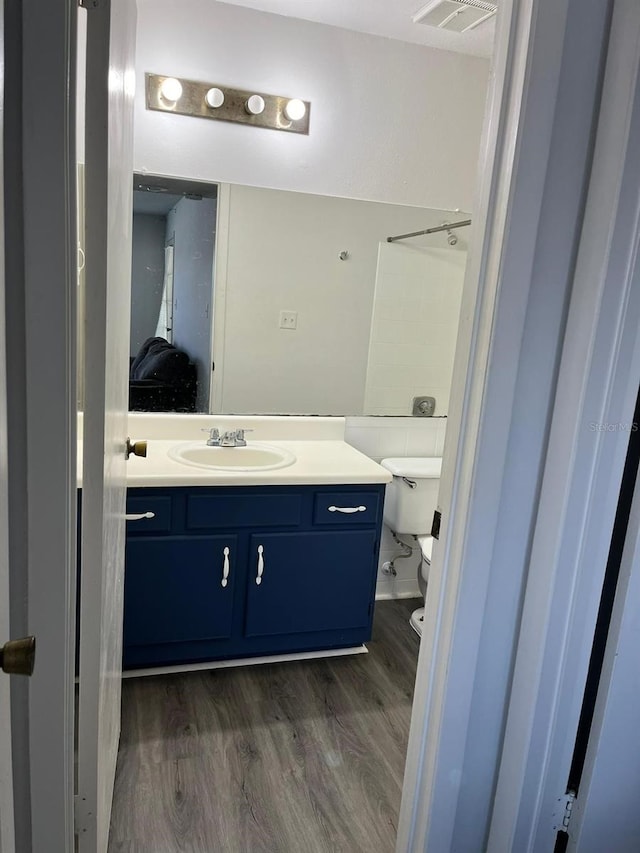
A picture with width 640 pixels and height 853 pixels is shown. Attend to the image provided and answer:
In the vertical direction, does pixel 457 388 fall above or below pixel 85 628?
above

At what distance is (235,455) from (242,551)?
0.44m

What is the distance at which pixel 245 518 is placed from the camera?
220 centimetres

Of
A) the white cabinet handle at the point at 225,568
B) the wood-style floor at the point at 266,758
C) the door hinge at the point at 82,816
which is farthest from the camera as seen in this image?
the white cabinet handle at the point at 225,568

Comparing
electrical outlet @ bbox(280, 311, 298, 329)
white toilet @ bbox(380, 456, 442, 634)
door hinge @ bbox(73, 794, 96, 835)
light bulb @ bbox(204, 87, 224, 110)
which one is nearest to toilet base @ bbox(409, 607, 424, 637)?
white toilet @ bbox(380, 456, 442, 634)

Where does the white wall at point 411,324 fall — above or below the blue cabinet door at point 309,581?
above

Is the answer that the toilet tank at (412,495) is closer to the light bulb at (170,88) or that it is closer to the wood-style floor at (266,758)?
the wood-style floor at (266,758)

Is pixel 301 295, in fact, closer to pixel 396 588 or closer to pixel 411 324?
pixel 411 324

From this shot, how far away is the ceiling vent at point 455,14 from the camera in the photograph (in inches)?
83.4

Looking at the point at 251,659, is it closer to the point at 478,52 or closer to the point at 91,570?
the point at 91,570

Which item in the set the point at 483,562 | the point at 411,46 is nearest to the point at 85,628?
the point at 483,562

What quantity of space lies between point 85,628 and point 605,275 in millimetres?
1216

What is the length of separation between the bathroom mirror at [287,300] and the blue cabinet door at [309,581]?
63 centimetres

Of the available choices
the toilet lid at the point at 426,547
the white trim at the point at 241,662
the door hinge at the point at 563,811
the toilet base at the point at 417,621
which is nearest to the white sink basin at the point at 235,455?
the toilet lid at the point at 426,547

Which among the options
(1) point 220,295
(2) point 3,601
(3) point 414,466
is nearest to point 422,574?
(3) point 414,466
